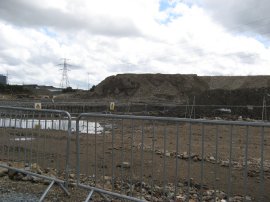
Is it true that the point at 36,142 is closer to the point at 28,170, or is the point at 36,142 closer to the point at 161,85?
the point at 28,170

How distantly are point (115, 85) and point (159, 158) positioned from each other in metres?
63.8

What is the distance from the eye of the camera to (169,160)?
10328 mm

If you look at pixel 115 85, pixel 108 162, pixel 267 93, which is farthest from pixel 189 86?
pixel 108 162

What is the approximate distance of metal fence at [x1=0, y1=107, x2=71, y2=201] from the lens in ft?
25.5

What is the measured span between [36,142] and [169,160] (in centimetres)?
360

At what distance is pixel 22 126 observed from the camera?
324 inches

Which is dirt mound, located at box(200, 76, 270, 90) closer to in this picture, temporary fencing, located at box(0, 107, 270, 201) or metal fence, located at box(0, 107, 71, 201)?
temporary fencing, located at box(0, 107, 270, 201)

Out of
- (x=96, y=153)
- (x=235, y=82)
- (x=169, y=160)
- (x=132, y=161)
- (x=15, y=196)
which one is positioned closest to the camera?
(x=132, y=161)

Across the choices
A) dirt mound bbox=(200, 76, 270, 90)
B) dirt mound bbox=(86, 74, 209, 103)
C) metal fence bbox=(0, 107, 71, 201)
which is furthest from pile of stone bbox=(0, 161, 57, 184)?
dirt mound bbox=(200, 76, 270, 90)

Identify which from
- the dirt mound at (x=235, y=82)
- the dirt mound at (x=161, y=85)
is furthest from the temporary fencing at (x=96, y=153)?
the dirt mound at (x=235, y=82)

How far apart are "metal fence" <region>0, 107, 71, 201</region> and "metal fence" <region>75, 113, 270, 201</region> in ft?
1.44

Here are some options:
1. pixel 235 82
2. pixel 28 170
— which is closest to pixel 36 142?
pixel 28 170

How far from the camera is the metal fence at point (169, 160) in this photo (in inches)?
222

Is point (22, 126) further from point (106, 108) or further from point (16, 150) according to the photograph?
point (106, 108)
